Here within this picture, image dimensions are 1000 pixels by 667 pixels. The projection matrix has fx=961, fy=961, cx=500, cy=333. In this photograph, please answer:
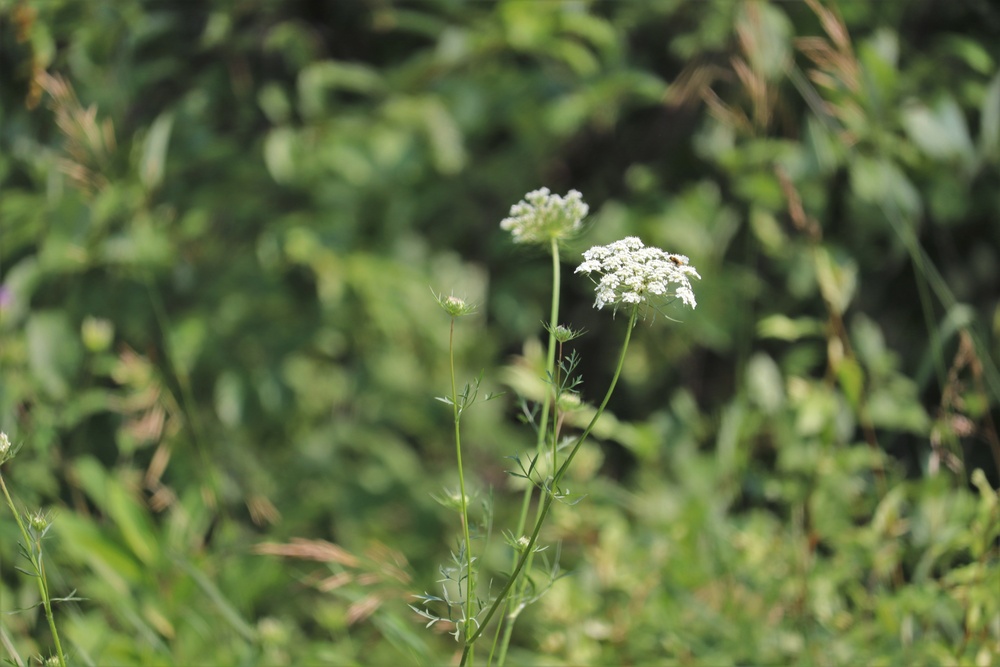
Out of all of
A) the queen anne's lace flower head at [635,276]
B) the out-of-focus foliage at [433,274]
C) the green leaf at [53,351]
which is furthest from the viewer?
the green leaf at [53,351]

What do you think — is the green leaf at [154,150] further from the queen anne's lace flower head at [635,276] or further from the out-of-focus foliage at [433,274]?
the queen anne's lace flower head at [635,276]

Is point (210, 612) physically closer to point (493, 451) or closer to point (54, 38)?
point (493, 451)

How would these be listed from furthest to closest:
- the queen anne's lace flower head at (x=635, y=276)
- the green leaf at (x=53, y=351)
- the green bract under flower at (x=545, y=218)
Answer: the green leaf at (x=53, y=351)
the green bract under flower at (x=545, y=218)
the queen anne's lace flower head at (x=635, y=276)

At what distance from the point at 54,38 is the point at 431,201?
791 millimetres

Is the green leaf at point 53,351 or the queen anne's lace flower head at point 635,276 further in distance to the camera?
the green leaf at point 53,351

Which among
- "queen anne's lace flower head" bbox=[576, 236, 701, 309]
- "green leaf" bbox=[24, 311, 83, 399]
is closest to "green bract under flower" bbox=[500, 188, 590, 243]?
"queen anne's lace flower head" bbox=[576, 236, 701, 309]

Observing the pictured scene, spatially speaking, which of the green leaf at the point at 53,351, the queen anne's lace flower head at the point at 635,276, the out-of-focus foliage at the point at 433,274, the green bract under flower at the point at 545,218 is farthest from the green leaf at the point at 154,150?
the queen anne's lace flower head at the point at 635,276

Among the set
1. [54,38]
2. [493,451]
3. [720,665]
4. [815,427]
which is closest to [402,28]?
[54,38]

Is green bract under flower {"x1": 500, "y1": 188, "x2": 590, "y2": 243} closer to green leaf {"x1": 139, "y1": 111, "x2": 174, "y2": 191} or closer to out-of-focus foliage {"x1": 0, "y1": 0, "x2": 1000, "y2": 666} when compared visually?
out-of-focus foliage {"x1": 0, "y1": 0, "x2": 1000, "y2": 666}

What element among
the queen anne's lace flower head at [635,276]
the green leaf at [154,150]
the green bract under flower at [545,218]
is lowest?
the green leaf at [154,150]

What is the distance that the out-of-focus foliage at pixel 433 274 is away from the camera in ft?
5.19

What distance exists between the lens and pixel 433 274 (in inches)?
73.2

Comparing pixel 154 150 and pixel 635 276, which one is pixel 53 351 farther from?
pixel 635 276

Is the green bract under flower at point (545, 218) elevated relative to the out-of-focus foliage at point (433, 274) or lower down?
elevated
